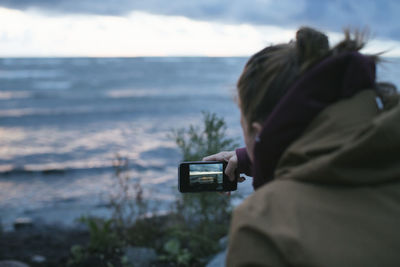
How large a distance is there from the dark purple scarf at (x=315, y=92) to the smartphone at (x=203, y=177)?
74 cm

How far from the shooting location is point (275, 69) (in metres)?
1.16

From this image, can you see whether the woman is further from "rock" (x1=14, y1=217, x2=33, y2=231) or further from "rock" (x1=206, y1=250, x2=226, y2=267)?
"rock" (x1=14, y1=217, x2=33, y2=231)

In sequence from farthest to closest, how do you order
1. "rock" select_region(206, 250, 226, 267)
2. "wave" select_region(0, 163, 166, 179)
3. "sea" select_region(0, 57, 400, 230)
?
"wave" select_region(0, 163, 166, 179) < "sea" select_region(0, 57, 400, 230) < "rock" select_region(206, 250, 226, 267)

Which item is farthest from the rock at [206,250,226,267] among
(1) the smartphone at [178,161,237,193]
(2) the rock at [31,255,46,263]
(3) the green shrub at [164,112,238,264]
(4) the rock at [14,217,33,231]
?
(4) the rock at [14,217,33,231]

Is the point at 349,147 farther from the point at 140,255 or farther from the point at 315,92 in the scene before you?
the point at 140,255

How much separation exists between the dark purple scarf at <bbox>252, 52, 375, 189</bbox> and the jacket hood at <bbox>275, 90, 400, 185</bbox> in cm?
3

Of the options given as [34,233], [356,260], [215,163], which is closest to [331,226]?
[356,260]

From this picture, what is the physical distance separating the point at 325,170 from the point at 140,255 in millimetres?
3949

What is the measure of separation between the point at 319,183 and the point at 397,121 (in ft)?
0.76

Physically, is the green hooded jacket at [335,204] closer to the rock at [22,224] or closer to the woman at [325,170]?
the woman at [325,170]

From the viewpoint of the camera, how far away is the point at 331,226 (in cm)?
88

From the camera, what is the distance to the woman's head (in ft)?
3.73

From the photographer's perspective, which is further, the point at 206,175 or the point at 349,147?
the point at 206,175

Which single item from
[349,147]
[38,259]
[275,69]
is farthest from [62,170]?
[349,147]
